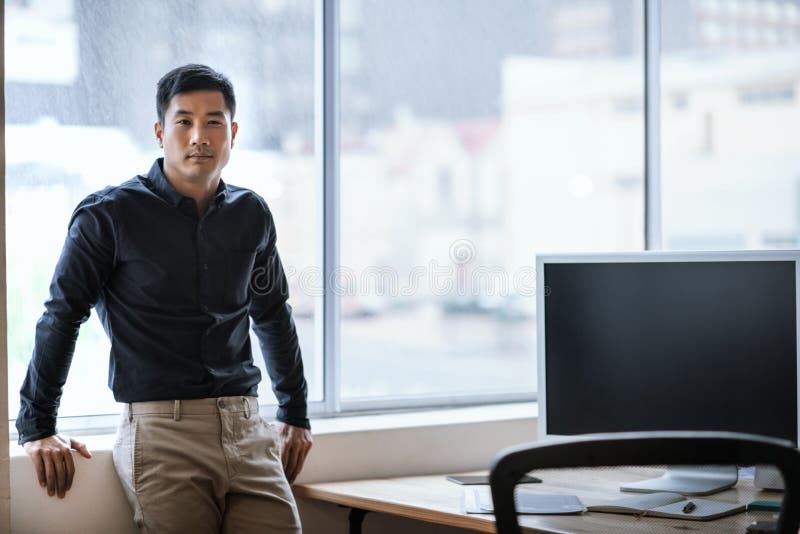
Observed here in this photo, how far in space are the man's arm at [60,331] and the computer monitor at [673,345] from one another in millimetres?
1012

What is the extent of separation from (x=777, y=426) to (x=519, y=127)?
4.55ft

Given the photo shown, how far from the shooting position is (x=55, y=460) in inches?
80.7

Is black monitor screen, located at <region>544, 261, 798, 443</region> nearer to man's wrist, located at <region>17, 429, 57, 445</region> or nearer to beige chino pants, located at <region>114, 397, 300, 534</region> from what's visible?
beige chino pants, located at <region>114, 397, 300, 534</region>

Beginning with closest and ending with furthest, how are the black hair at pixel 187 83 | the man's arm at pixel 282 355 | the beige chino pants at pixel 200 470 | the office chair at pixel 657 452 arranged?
the office chair at pixel 657 452
the beige chino pants at pixel 200 470
the black hair at pixel 187 83
the man's arm at pixel 282 355

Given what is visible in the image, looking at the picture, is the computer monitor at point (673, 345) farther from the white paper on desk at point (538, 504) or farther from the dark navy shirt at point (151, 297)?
the dark navy shirt at point (151, 297)

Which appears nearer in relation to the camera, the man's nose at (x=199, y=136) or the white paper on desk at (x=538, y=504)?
the white paper on desk at (x=538, y=504)

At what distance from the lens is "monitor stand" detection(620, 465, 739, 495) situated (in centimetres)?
212

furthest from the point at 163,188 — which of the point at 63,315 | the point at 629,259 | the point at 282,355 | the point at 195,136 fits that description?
the point at 629,259

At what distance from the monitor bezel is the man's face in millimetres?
794

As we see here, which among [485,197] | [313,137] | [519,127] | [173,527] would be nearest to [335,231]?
[313,137]

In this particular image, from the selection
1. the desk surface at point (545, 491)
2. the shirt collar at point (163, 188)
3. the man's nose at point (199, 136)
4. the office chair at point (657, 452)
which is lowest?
the desk surface at point (545, 491)

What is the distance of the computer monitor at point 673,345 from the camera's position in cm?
209

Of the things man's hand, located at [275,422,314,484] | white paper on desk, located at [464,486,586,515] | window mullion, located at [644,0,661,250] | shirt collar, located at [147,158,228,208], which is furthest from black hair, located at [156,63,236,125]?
window mullion, located at [644,0,661,250]

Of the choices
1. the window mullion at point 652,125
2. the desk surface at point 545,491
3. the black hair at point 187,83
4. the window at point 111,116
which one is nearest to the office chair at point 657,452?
the desk surface at point 545,491
